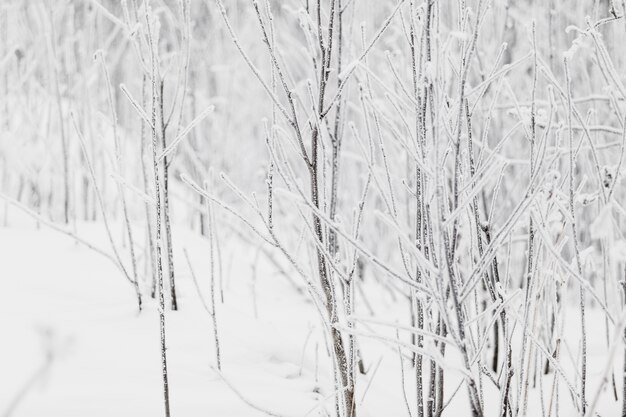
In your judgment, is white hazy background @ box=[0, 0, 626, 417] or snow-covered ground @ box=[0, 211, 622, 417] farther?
snow-covered ground @ box=[0, 211, 622, 417]

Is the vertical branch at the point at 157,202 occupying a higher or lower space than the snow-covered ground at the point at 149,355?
higher

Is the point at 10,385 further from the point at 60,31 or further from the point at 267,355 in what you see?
the point at 60,31

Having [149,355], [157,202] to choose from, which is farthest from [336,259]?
[149,355]

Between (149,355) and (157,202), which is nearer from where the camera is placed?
(157,202)

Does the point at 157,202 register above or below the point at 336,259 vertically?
above

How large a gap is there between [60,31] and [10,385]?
8.84 feet

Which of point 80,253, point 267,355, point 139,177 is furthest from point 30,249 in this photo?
point 139,177

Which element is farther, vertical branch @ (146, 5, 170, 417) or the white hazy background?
vertical branch @ (146, 5, 170, 417)

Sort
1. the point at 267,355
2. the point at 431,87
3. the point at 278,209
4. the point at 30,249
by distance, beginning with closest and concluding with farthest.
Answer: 1. the point at 431,87
2. the point at 267,355
3. the point at 30,249
4. the point at 278,209

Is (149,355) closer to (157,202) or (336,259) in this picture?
(157,202)

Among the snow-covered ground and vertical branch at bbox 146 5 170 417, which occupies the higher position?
vertical branch at bbox 146 5 170 417

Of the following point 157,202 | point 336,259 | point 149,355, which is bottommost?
point 149,355

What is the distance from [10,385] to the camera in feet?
3.31

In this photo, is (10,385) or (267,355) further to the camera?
(267,355)
